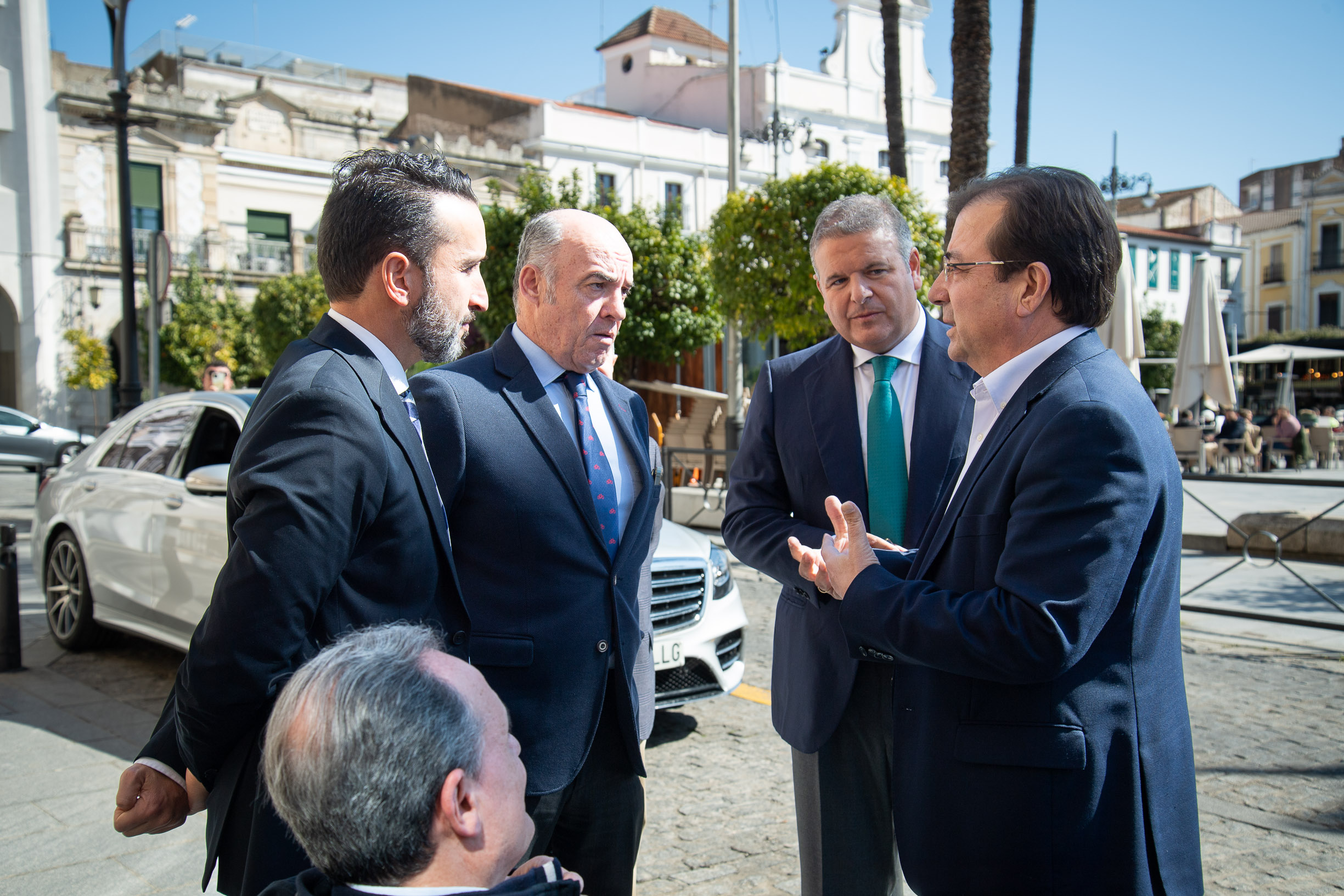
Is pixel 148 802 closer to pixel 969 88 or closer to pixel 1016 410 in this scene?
pixel 1016 410

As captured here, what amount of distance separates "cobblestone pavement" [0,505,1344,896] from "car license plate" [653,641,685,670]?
42 centimetres

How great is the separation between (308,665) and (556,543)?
1.02 m

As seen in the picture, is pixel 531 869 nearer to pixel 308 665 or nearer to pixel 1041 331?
pixel 308 665

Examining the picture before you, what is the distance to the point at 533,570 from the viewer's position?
2.40 metres

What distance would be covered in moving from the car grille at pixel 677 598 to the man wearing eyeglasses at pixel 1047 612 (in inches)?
117

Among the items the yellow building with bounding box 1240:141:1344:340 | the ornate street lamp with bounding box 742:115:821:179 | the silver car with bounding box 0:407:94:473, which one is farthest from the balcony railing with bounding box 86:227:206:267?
the yellow building with bounding box 1240:141:1344:340

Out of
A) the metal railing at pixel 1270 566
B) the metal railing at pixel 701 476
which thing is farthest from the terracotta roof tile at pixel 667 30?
the metal railing at pixel 1270 566

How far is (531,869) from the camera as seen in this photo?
1.44 metres

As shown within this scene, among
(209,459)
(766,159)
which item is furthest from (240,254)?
(209,459)

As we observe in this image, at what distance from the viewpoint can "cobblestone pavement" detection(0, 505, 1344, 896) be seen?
139 inches

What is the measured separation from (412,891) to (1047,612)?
1.05 m

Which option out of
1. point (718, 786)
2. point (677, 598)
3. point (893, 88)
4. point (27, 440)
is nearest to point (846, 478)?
point (718, 786)

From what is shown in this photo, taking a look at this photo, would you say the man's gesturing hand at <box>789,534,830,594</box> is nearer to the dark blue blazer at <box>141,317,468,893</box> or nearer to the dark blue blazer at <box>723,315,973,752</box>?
the dark blue blazer at <box>723,315,973,752</box>

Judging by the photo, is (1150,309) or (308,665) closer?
(308,665)
